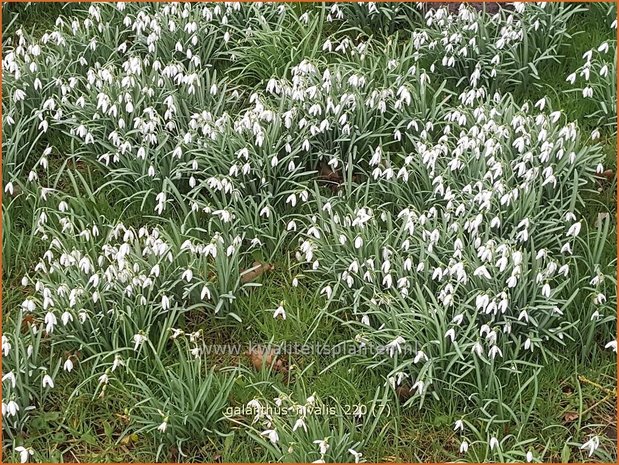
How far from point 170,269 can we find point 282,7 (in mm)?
2136

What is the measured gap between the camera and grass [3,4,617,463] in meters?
3.29

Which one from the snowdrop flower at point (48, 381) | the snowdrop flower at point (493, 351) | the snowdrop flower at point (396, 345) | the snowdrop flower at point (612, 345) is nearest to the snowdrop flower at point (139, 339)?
the snowdrop flower at point (48, 381)

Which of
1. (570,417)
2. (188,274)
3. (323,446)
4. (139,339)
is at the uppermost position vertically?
(188,274)

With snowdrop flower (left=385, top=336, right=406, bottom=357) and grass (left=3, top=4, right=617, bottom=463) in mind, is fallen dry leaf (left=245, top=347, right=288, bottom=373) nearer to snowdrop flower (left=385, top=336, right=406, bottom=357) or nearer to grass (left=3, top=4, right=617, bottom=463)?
grass (left=3, top=4, right=617, bottom=463)

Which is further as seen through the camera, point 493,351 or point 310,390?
point 310,390

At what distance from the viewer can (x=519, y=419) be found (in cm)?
329

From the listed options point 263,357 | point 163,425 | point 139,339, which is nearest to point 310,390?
point 263,357

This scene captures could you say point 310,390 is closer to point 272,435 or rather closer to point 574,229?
point 272,435

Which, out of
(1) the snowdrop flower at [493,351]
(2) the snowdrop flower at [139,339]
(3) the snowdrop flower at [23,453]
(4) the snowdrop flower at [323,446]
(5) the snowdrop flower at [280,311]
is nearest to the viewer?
(4) the snowdrop flower at [323,446]

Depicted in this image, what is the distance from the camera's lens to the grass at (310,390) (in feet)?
10.8

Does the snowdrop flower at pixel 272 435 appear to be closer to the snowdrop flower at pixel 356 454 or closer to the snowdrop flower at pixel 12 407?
the snowdrop flower at pixel 356 454

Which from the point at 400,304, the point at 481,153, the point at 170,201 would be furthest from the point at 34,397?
the point at 481,153

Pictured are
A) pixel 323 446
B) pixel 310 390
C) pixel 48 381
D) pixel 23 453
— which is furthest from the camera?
pixel 310 390

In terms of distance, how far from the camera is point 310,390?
3.45 meters
